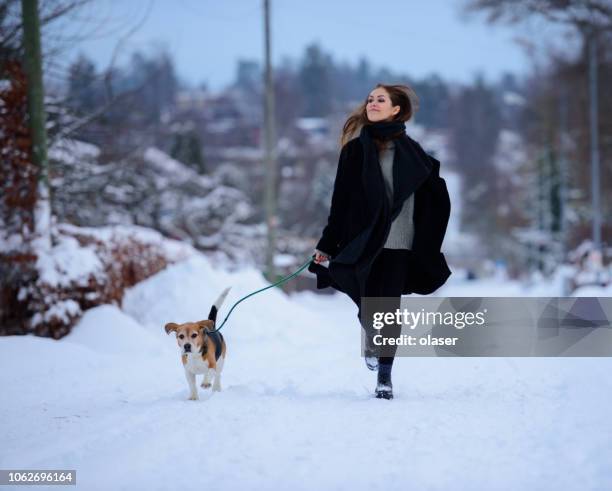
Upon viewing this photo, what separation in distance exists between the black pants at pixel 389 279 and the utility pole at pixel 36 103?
532 centimetres

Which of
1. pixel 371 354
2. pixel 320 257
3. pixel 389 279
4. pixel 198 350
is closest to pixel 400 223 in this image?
pixel 389 279

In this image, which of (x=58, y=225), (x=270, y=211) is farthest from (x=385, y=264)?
(x=270, y=211)

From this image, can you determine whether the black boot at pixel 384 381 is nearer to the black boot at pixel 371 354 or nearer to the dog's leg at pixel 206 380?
the black boot at pixel 371 354

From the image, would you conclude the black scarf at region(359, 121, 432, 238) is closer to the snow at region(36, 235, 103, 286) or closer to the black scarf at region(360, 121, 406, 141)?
the black scarf at region(360, 121, 406, 141)

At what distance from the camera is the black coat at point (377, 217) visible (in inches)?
191

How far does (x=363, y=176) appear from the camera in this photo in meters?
4.91

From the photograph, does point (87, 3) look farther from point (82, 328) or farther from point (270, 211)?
point (270, 211)

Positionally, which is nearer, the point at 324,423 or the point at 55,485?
the point at 55,485

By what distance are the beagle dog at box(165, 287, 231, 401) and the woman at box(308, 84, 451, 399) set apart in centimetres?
97

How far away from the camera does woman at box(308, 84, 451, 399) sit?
485cm

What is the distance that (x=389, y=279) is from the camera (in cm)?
498

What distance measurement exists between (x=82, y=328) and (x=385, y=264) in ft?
15.6

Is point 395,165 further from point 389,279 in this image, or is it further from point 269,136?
point 269,136

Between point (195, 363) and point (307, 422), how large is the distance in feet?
3.28
